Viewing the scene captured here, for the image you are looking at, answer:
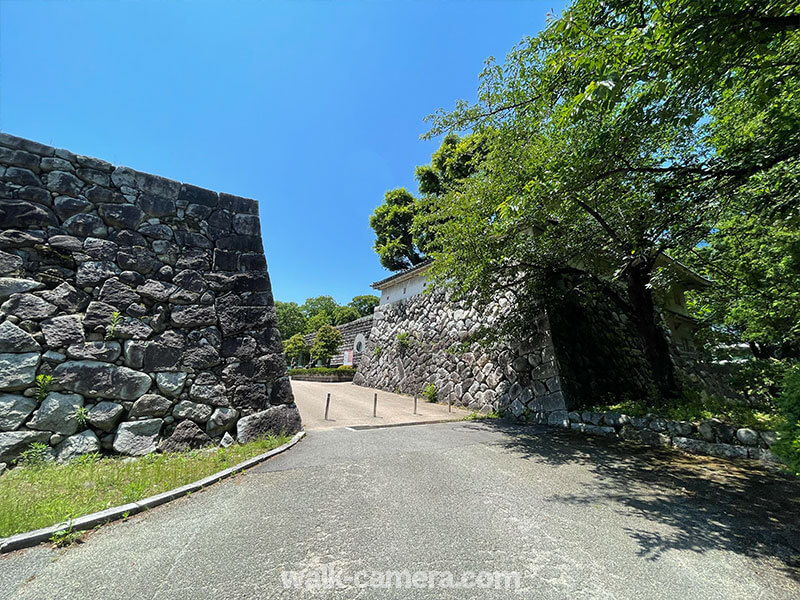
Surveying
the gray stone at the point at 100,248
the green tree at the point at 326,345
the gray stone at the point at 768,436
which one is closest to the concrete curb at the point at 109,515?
the gray stone at the point at 100,248

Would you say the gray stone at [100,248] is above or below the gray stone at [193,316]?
above

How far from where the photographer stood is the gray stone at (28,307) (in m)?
4.23

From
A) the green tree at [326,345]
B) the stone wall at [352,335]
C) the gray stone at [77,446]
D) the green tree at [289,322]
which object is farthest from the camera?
the green tree at [289,322]

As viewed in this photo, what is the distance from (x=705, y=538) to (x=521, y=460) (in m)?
2.35

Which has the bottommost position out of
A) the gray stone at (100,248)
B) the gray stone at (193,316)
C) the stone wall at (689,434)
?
the stone wall at (689,434)

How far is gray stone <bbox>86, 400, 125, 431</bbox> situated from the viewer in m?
4.38

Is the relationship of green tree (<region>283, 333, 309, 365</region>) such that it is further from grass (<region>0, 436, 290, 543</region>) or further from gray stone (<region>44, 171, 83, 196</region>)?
grass (<region>0, 436, 290, 543</region>)

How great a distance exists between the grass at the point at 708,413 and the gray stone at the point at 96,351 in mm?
9326

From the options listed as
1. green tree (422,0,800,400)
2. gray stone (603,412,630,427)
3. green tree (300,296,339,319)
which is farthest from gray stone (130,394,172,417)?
green tree (300,296,339,319)

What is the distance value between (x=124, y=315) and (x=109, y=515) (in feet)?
9.87

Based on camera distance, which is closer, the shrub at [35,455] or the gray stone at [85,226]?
the shrub at [35,455]

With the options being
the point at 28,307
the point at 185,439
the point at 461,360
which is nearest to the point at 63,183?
the point at 28,307

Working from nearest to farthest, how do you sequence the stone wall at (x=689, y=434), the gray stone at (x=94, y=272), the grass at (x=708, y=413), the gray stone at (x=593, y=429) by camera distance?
1. the gray stone at (x=94, y=272)
2. the stone wall at (x=689, y=434)
3. the grass at (x=708, y=413)
4. the gray stone at (x=593, y=429)

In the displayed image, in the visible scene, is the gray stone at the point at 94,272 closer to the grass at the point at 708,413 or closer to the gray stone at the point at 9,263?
the gray stone at the point at 9,263
